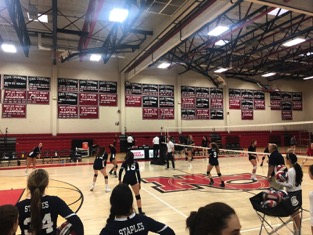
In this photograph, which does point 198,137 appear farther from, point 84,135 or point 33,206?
point 33,206

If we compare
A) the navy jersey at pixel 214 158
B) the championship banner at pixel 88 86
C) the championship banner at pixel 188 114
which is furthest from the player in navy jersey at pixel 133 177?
the championship banner at pixel 188 114

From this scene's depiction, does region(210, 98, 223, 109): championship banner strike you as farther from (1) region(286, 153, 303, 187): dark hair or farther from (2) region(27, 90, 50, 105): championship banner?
(1) region(286, 153, 303, 187): dark hair

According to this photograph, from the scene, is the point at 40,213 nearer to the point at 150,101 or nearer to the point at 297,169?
the point at 297,169

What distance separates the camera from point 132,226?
2.20 metres

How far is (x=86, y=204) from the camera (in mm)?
7285

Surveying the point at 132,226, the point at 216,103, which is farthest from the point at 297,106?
the point at 132,226

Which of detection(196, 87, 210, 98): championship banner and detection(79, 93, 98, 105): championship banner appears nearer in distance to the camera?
detection(79, 93, 98, 105): championship banner

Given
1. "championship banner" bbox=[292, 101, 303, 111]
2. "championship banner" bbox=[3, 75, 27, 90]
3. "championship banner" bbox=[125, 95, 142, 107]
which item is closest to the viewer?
"championship banner" bbox=[3, 75, 27, 90]

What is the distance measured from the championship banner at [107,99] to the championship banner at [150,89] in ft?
8.08

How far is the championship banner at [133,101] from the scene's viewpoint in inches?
830

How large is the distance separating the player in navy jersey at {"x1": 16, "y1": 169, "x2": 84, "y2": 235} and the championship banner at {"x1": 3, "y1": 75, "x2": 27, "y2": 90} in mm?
17891

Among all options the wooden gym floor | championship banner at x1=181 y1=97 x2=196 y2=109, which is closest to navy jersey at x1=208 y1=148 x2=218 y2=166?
the wooden gym floor

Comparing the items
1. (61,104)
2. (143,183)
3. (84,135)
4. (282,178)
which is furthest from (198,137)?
(282,178)

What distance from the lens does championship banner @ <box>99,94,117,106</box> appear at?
20391mm
